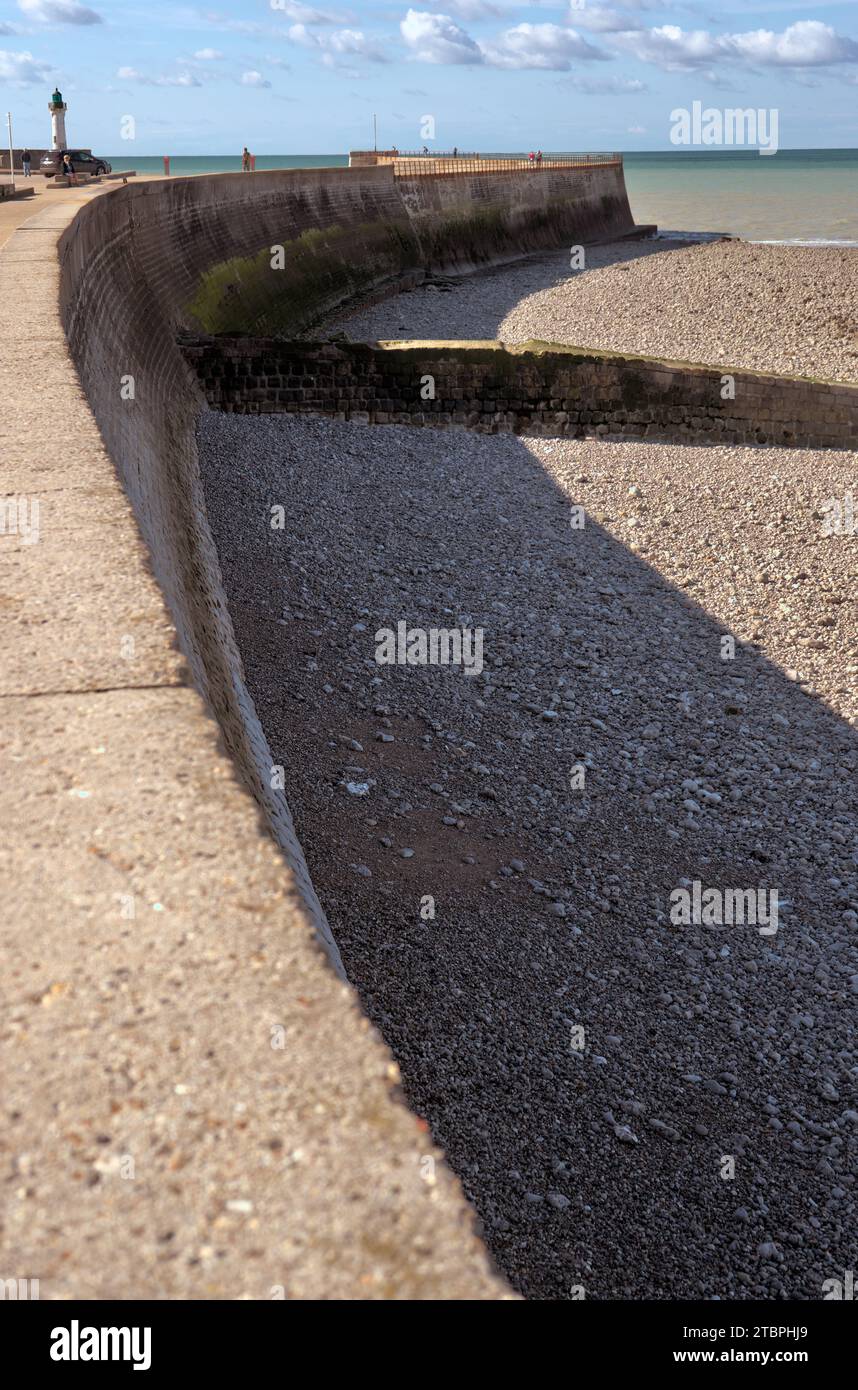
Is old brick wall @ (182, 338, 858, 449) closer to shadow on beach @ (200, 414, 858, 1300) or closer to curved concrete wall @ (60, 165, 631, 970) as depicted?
curved concrete wall @ (60, 165, 631, 970)

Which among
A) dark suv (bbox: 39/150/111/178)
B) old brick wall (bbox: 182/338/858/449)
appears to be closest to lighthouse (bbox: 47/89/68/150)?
dark suv (bbox: 39/150/111/178)

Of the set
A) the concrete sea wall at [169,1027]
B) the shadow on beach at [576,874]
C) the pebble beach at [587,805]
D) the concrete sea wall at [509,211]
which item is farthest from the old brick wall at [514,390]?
the concrete sea wall at [509,211]

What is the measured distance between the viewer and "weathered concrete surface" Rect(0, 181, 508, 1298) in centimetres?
190

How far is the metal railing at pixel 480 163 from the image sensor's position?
3762 centimetres

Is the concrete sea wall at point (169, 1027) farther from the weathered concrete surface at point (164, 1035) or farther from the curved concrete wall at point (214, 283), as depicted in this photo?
the curved concrete wall at point (214, 283)

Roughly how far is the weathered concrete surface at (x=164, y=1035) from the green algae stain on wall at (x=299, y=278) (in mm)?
16362

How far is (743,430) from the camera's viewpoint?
17.2 m

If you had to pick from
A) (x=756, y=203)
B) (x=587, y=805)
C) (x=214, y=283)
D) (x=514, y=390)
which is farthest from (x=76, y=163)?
(x=756, y=203)

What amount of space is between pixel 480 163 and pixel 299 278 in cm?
2017

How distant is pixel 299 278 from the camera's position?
2561 centimetres

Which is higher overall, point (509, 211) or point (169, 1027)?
point (509, 211)

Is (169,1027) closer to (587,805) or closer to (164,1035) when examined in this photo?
(164,1035)

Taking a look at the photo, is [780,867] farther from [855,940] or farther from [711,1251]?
[711,1251]

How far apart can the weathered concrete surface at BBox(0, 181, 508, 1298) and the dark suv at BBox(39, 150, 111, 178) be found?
A: 31080mm
